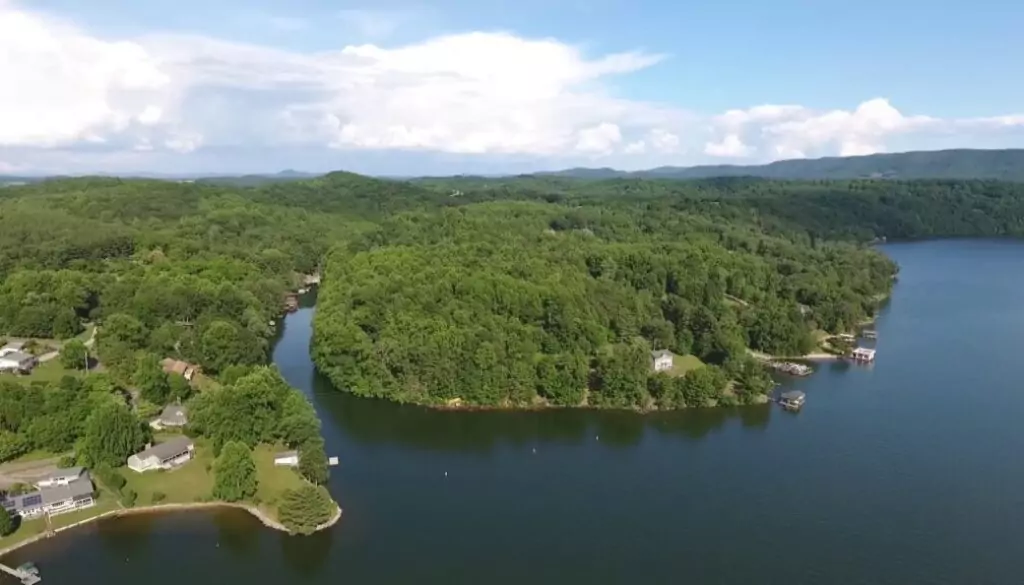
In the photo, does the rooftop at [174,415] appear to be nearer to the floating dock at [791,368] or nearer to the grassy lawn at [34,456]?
the grassy lawn at [34,456]

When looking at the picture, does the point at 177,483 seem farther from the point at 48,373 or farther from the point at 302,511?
the point at 48,373

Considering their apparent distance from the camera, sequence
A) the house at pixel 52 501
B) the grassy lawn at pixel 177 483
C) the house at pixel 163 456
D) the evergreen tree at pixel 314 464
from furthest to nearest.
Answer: the house at pixel 163 456 → the evergreen tree at pixel 314 464 → the grassy lawn at pixel 177 483 → the house at pixel 52 501

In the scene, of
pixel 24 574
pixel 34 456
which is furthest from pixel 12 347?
pixel 24 574

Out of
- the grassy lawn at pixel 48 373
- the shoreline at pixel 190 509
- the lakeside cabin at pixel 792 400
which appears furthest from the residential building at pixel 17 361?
the lakeside cabin at pixel 792 400

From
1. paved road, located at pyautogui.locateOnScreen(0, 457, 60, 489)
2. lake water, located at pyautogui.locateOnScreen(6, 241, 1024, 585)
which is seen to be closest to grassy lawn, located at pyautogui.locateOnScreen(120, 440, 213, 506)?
lake water, located at pyautogui.locateOnScreen(6, 241, 1024, 585)

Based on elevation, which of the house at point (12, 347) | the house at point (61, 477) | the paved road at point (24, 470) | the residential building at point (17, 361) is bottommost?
the paved road at point (24, 470)

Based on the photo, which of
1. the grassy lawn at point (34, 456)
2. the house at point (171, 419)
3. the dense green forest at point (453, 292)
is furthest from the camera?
the dense green forest at point (453, 292)
